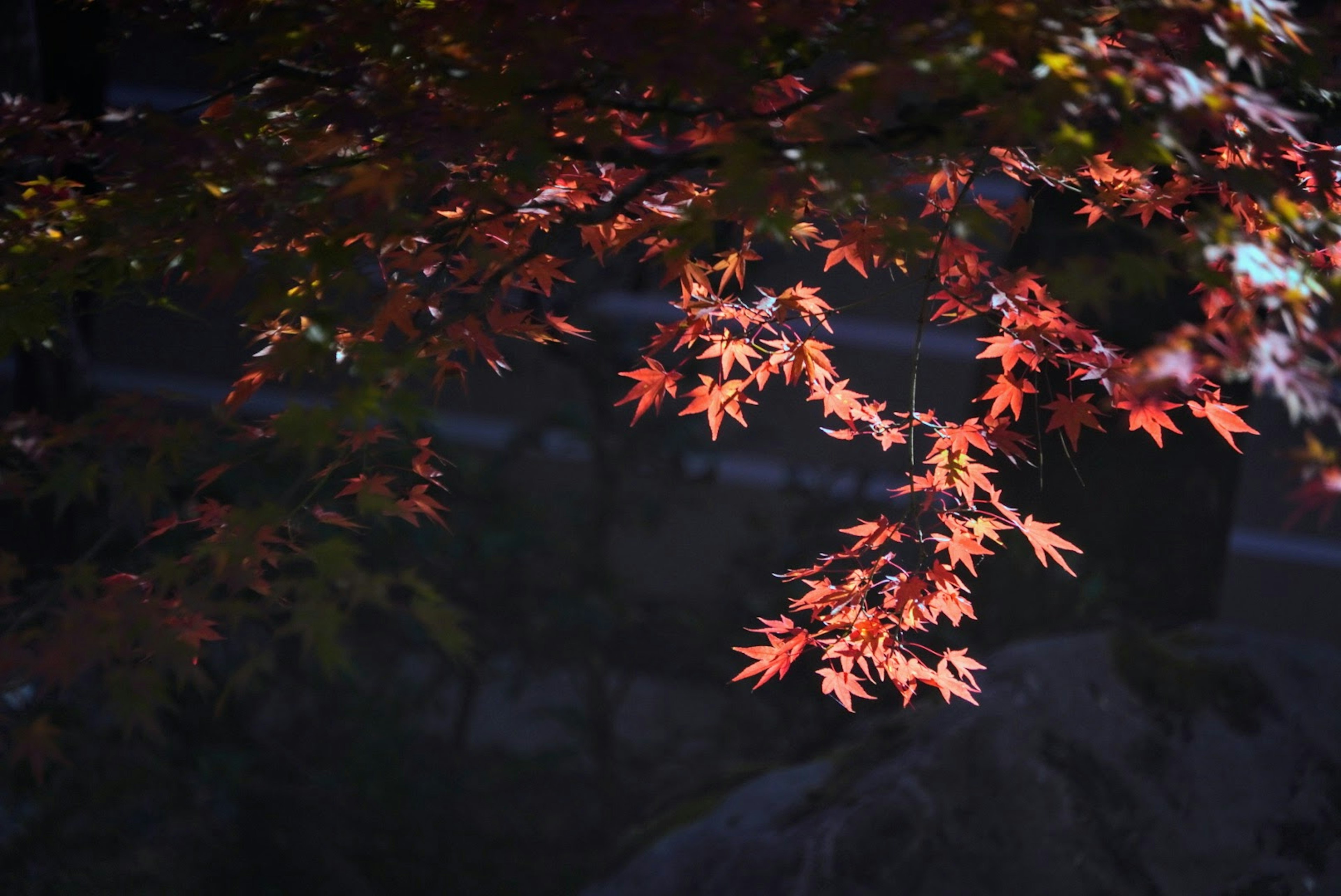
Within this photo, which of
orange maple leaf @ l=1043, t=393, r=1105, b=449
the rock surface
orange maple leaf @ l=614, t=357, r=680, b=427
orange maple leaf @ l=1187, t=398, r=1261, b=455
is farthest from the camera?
the rock surface

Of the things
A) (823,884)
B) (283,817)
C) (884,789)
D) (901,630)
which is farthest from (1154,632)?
(283,817)

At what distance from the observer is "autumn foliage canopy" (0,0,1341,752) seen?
1266mm

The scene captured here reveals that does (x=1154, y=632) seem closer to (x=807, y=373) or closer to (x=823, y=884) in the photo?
(x=823, y=884)

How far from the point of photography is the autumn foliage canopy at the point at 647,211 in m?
1.27

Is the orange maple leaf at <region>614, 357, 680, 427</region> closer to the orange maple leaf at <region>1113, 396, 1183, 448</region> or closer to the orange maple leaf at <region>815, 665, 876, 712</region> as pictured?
the orange maple leaf at <region>815, 665, 876, 712</region>

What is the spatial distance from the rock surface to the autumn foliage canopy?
79cm

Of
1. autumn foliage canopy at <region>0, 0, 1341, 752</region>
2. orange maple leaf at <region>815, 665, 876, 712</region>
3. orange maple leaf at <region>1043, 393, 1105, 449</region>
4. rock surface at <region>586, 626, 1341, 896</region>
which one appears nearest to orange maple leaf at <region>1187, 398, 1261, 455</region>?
autumn foliage canopy at <region>0, 0, 1341, 752</region>

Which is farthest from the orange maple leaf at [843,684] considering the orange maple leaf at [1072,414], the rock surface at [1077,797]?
the rock surface at [1077,797]

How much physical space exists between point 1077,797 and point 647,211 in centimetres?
185

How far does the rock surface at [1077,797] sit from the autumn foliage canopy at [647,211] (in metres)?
0.79

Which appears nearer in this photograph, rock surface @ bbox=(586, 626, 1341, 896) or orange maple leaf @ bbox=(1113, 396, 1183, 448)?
orange maple leaf @ bbox=(1113, 396, 1183, 448)

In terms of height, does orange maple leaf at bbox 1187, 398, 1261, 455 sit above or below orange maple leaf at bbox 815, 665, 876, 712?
above

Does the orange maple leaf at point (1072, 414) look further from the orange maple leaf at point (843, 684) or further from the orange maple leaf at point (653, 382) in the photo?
the orange maple leaf at point (653, 382)

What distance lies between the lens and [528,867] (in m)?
3.84
